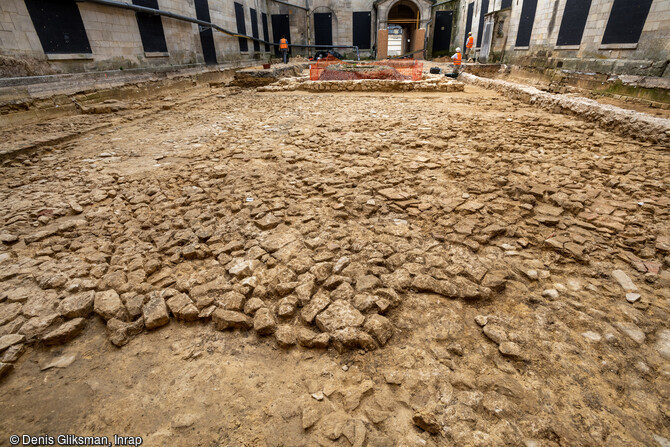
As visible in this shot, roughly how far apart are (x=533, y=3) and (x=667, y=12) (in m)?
6.14

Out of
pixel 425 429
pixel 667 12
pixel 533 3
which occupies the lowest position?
pixel 425 429

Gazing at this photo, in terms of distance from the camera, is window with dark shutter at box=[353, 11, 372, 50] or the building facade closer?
the building facade

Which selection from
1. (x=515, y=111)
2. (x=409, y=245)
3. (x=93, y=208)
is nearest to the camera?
(x=409, y=245)

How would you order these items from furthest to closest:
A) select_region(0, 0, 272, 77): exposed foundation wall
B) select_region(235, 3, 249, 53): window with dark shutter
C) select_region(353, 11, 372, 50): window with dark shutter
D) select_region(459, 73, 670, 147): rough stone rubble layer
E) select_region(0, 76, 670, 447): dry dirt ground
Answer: select_region(353, 11, 372, 50): window with dark shutter, select_region(235, 3, 249, 53): window with dark shutter, select_region(0, 0, 272, 77): exposed foundation wall, select_region(459, 73, 670, 147): rough stone rubble layer, select_region(0, 76, 670, 447): dry dirt ground

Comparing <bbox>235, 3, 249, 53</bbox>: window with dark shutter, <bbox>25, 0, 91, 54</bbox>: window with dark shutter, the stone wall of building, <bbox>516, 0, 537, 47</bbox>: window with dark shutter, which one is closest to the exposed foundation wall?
<bbox>25, 0, 91, 54</bbox>: window with dark shutter

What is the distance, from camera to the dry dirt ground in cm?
115

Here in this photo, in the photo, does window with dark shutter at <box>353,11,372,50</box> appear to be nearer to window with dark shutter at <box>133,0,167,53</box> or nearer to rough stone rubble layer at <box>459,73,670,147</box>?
window with dark shutter at <box>133,0,167,53</box>

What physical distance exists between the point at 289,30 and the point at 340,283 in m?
24.5

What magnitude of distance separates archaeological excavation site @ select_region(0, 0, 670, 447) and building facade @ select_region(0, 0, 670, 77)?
376cm

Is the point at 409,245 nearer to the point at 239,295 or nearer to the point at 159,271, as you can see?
the point at 239,295

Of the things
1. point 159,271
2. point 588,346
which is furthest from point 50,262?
point 588,346

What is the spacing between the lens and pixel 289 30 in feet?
70.6

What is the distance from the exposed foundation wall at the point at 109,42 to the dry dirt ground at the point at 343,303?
553 centimetres

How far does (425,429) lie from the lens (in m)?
1.10
